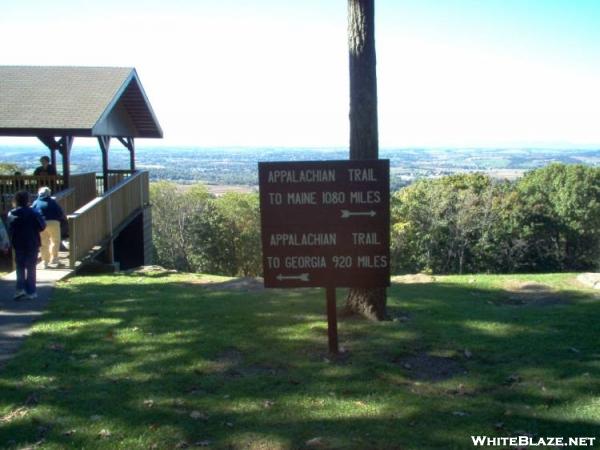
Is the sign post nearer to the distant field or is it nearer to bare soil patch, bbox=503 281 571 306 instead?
bare soil patch, bbox=503 281 571 306

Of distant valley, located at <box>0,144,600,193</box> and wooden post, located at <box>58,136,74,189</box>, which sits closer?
wooden post, located at <box>58,136,74,189</box>

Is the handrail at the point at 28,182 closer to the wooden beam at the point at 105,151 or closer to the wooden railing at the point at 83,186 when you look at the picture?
the wooden railing at the point at 83,186

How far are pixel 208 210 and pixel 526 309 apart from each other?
45.2 meters

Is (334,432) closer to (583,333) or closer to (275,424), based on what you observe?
(275,424)

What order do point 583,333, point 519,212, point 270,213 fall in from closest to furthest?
point 270,213 < point 583,333 < point 519,212

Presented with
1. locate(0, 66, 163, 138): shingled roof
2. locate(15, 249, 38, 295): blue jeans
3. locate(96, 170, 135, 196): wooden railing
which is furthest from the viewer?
locate(96, 170, 135, 196): wooden railing

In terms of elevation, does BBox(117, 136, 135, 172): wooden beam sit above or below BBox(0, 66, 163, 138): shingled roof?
below

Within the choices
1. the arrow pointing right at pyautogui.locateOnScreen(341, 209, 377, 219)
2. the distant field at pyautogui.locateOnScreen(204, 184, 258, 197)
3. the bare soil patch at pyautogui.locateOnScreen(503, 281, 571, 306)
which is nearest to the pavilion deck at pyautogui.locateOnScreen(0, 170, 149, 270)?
the arrow pointing right at pyautogui.locateOnScreen(341, 209, 377, 219)

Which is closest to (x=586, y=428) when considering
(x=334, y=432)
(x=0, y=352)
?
(x=334, y=432)

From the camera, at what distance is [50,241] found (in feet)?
41.8

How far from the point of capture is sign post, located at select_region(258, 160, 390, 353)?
6430 millimetres

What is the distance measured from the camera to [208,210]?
173 feet

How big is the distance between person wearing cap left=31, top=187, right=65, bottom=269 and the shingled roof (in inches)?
145

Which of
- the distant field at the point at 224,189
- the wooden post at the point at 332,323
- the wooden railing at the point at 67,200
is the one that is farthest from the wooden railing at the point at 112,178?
the distant field at the point at 224,189
